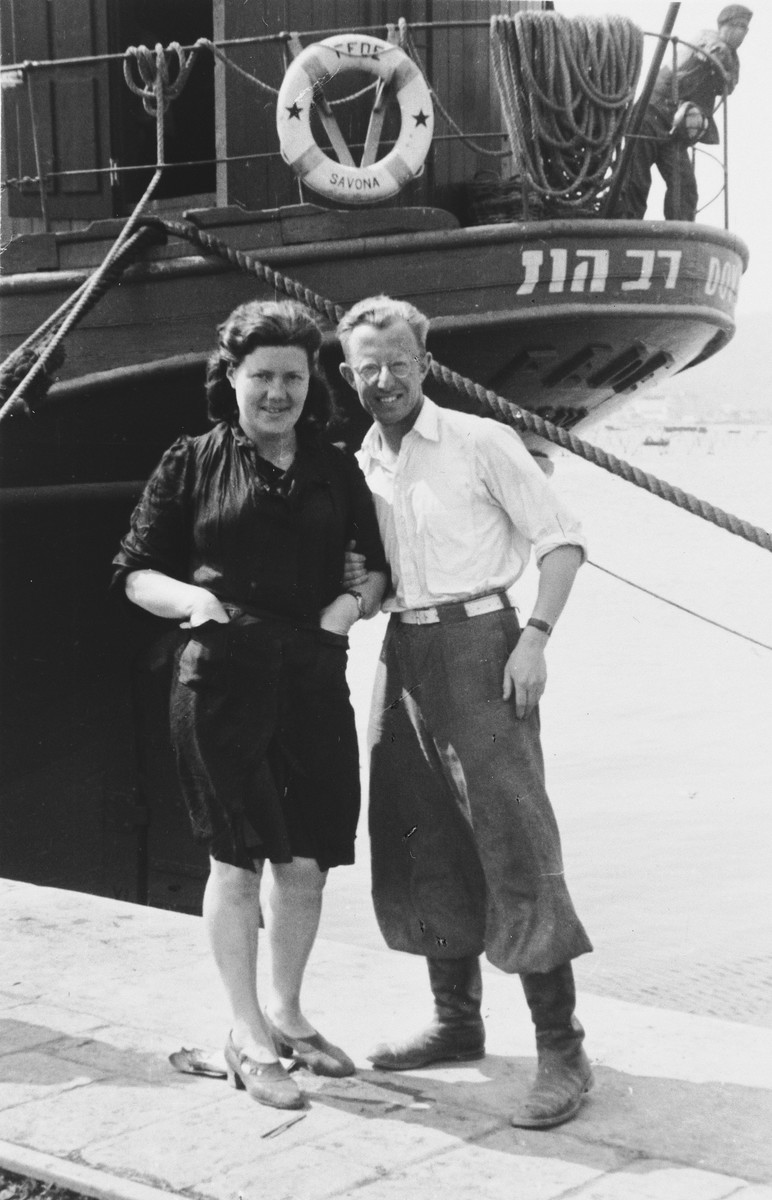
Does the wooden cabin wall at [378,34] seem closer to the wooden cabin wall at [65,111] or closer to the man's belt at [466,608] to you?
the wooden cabin wall at [65,111]

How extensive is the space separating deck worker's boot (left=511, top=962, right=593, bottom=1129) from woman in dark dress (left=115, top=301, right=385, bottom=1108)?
0.41 m

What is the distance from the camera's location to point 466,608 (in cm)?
302

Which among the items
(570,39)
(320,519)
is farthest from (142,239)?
(320,519)

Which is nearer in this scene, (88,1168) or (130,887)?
(88,1168)

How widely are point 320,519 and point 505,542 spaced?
0.35m

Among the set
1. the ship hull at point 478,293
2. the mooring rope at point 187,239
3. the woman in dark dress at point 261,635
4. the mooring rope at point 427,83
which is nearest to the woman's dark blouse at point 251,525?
the woman in dark dress at point 261,635

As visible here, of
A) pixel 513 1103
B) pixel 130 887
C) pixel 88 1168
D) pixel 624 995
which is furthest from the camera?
pixel 130 887

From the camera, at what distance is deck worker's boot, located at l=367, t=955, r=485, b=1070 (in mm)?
3154

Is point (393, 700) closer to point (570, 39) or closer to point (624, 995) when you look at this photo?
point (624, 995)

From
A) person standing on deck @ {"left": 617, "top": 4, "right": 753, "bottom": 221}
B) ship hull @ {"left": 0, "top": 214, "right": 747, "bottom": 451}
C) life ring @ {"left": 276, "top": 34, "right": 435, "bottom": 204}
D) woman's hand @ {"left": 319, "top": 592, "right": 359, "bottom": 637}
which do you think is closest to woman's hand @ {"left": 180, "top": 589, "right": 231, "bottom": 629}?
woman's hand @ {"left": 319, "top": 592, "right": 359, "bottom": 637}

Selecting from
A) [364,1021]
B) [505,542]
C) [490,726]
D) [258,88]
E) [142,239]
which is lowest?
[364,1021]

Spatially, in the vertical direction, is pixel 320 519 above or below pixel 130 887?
above

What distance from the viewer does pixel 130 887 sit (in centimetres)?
689

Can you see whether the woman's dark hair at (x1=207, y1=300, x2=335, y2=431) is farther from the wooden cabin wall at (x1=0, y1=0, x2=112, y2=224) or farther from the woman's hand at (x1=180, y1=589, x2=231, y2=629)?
the wooden cabin wall at (x1=0, y1=0, x2=112, y2=224)
